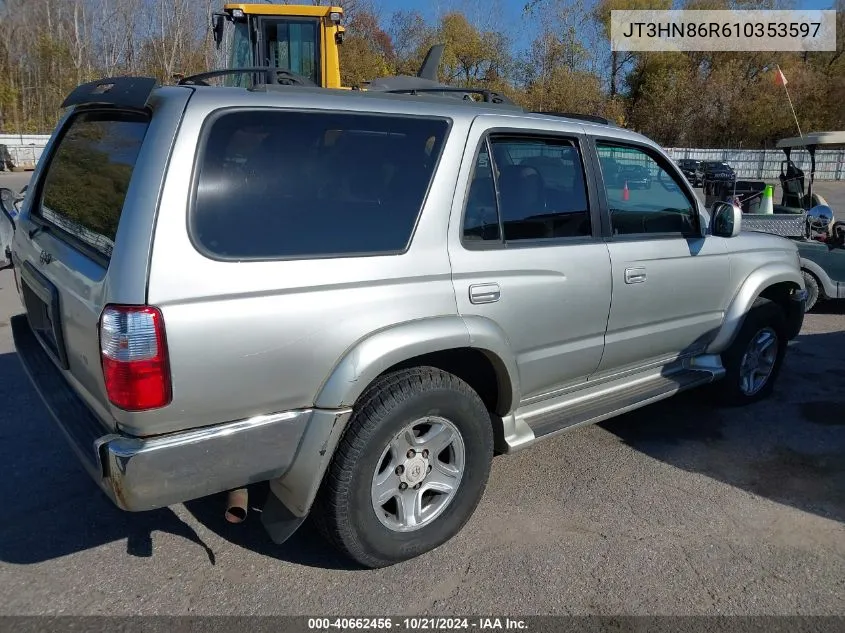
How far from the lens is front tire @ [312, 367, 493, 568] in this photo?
2.60 m

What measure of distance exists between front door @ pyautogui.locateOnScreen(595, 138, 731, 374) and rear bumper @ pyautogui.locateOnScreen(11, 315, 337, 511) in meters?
1.83

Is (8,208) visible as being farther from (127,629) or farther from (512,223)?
(512,223)

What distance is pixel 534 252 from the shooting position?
10.2 ft

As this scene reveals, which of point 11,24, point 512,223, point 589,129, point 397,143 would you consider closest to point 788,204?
point 589,129

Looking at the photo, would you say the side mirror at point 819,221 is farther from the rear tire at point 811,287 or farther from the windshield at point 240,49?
the windshield at point 240,49

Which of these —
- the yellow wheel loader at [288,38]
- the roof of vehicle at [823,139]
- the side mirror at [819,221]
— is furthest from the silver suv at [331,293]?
the yellow wheel loader at [288,38]

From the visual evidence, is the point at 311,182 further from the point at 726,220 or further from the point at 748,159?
the point at 748,159

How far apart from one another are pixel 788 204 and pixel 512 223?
744 centimetres

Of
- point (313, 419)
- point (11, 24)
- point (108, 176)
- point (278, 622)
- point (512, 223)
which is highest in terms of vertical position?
point (11, 24)

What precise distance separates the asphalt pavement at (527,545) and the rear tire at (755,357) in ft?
1.56

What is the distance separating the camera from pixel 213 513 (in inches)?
129

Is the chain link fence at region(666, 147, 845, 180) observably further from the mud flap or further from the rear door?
the mud flap

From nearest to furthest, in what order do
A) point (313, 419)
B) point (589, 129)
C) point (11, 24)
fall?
point (313, 419) → point (589, 129) → point (11, 24)

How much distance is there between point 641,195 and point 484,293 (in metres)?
1.55
